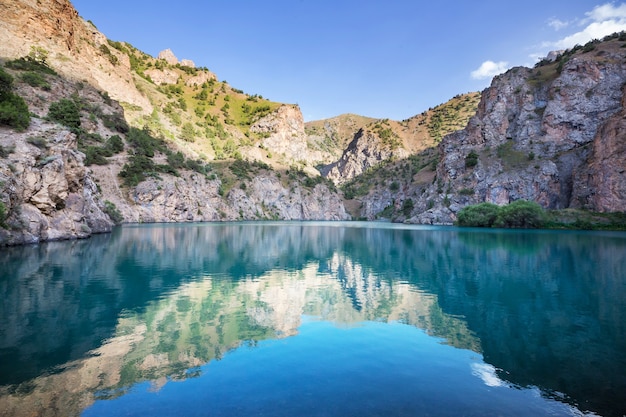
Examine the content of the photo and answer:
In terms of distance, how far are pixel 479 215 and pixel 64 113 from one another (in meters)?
81.2

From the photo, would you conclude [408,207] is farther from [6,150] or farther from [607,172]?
[6,150]

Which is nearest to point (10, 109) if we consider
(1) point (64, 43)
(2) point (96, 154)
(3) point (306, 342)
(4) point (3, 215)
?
(4) point (3, 215)

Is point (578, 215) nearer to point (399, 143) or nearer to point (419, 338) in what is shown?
point (419, 338)

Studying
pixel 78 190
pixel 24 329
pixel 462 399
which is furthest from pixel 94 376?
pixel 78 190

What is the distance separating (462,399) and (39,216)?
36968 millimetres

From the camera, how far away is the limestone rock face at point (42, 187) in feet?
A: 89.9

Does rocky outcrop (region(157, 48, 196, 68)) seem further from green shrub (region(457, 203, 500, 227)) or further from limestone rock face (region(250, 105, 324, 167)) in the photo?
green shrub (region(457, 203, 500, 227))

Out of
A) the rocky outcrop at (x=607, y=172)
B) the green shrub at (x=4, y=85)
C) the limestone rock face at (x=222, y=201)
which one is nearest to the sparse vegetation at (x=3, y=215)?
the green shrub at (x=4, y=85)

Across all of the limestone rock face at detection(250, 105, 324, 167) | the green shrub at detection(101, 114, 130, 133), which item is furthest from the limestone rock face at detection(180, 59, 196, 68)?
the green shrub at detection(101, 114, 130, 133)

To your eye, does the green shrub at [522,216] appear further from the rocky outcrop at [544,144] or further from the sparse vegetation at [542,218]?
the rocky outcrop at [544,144]

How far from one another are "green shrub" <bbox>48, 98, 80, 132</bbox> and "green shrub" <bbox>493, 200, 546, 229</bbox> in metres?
80.7

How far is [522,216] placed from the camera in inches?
2660

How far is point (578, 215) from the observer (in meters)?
68.2

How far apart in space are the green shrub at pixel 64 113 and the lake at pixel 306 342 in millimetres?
50194
